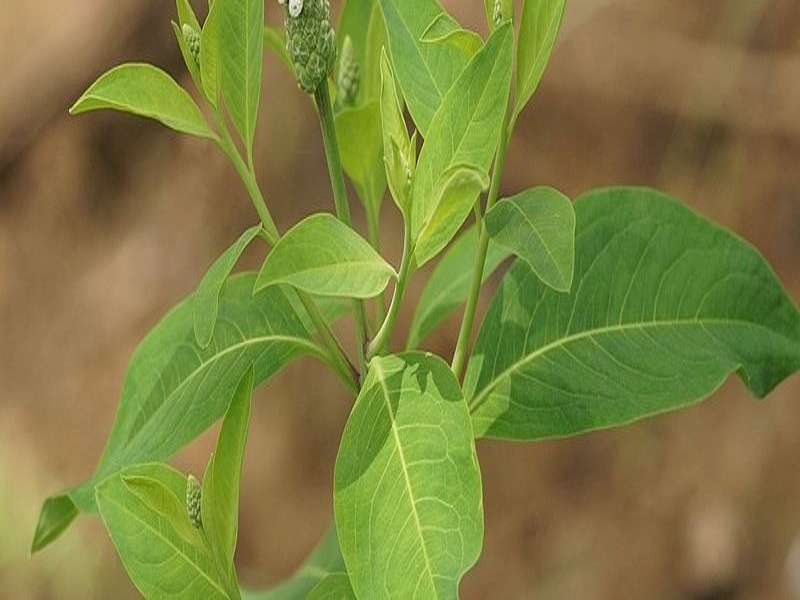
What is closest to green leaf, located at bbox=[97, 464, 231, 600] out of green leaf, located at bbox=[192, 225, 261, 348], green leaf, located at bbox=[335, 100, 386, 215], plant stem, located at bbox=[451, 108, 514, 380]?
green leaf, located at bbox=[192, 225, 261, 348]

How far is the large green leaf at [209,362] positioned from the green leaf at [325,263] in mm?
154

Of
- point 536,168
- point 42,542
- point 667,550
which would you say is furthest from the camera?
point 536,168

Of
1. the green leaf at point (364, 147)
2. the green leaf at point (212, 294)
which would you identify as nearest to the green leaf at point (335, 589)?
the green leaf at point (212, 294)

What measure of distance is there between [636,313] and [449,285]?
218mm

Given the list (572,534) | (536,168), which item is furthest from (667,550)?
(536,168)

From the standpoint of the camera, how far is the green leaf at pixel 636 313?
1.03m

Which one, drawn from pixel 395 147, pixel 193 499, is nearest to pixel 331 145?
pixel 395 147

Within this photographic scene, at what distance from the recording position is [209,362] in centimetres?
104

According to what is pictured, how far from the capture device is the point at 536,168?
10.6 ft

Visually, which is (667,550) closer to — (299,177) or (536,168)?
(536,168)

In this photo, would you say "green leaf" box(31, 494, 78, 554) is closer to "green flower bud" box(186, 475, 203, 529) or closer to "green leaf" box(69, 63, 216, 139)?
"green flower bud" box(186, 475, 203, 529)

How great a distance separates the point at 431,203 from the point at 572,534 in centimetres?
233

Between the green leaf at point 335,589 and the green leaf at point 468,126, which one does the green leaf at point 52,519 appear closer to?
the green leaf at point 335,589

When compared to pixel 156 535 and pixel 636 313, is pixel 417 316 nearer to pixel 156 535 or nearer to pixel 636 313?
pixel 636 313
